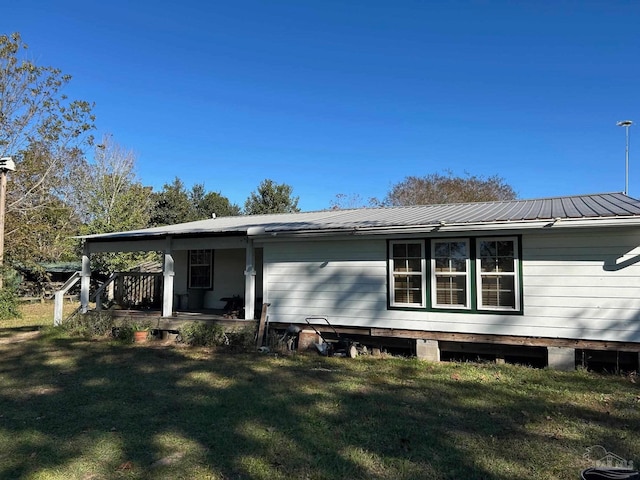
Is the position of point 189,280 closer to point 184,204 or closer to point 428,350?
point 428,350

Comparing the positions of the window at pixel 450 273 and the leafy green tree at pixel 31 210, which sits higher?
the leafy green tree at pixel 31 210

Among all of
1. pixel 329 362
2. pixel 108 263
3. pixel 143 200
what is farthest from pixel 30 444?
pixel 143 200

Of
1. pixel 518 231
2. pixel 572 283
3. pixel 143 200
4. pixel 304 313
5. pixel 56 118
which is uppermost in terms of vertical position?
pixel 56 118

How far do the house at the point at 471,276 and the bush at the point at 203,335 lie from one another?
0.73 m

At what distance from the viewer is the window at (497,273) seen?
8102mm

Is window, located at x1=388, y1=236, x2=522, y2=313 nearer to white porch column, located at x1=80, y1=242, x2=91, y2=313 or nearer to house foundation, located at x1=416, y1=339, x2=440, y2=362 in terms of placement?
house foundation, located at x1=416, y1=339, x2=440, y2=362

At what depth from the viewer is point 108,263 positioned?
2150 centimetres

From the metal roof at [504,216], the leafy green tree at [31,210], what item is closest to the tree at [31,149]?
the leafy green tree at [31,210]

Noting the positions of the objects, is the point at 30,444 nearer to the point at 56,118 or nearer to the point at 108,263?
the point at 108,263

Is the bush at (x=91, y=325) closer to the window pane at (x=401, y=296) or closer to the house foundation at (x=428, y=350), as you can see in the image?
the window pane at (x=401, y=296)

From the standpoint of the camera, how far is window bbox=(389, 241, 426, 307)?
8820mm

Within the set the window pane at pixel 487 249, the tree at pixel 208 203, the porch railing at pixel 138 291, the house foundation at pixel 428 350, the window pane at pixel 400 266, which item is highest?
the tree at pixel 208 203

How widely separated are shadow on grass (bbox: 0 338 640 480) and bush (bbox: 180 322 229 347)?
1832 millimetres

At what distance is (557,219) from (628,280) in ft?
4.94
